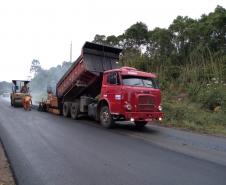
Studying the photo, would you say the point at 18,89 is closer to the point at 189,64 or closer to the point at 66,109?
the point at 66,109

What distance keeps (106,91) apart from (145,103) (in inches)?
75.3

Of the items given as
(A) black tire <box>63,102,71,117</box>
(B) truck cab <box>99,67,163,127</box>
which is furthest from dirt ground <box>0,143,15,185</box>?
(A) black tire <box>63,102,71,117</box>

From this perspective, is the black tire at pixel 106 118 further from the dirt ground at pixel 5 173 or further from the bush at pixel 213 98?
the bush at pixel 213 98

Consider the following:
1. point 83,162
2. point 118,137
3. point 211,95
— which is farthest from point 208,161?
point 211,95

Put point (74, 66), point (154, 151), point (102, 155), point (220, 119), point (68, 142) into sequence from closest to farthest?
point (102, 155) < point (154, 151) < point (68, 142) < point (220, 119) < point (74, 66)

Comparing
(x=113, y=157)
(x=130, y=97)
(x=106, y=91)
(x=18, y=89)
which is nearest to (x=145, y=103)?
(x=130, y=97)

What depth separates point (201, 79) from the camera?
2336 cm

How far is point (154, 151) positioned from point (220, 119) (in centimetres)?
799

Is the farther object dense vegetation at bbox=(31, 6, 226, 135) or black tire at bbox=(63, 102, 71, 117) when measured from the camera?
black tire at bbox=(63, 102, 71, 117)

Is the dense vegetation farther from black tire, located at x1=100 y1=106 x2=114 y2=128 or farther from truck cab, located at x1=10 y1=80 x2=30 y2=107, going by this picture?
truck cab, located at x1=10 y1=80 x2=30 y2=107

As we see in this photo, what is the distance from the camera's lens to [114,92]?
571 inches

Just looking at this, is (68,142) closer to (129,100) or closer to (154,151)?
(154,151)

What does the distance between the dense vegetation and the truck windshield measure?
2.62m

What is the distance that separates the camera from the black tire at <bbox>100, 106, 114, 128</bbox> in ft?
48.4
